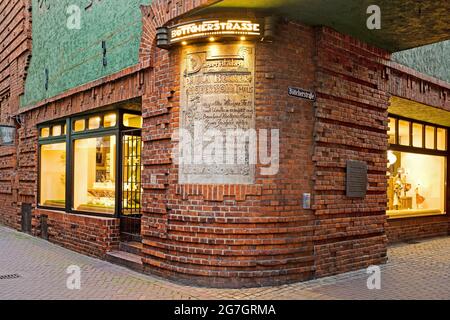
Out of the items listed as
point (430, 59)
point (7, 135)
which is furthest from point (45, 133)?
point (430, 59)

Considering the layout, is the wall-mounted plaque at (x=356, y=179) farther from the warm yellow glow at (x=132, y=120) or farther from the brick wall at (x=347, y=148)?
the warm yellow glow at (x=132, y=120)

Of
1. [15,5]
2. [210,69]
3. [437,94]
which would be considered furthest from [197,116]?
[15,5]

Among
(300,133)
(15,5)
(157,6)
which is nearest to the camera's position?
(300,133)

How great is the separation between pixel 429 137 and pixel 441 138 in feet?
2.82

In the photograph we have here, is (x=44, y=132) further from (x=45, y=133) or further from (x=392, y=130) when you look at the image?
(x=392, y=130)

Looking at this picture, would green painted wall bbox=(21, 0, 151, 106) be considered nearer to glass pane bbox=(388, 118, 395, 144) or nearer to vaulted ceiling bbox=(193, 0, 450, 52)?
vaulted ceiling bbox=(193, 0, 450, 52)

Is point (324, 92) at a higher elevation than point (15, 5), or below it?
below

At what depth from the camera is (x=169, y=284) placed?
7.96 meters

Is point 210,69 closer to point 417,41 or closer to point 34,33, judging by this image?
point 417,41

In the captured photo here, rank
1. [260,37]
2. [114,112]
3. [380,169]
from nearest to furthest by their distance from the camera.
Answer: [260,37] < [380,169] < [114,112]

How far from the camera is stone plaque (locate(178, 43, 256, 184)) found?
25.7 feet

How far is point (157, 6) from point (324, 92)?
3302 mm

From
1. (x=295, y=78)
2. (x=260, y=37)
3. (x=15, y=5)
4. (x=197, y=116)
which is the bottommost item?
(x=197, y=116)

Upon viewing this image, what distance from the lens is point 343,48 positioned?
890 cm
